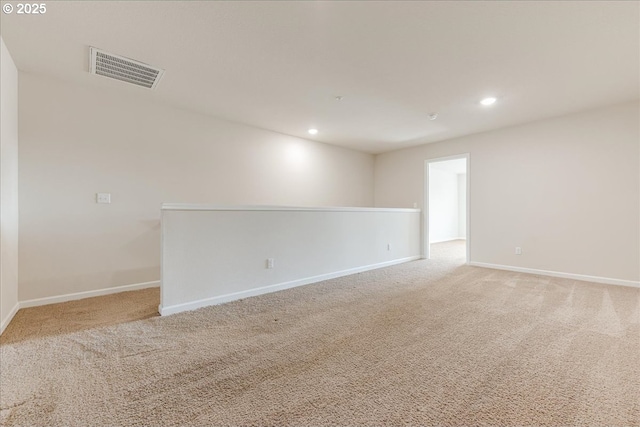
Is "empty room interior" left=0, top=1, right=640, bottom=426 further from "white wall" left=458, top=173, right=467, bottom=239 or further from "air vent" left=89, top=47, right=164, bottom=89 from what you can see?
"white wall" left=458, top=173, right=467, bottom=239

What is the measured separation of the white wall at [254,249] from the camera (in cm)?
255

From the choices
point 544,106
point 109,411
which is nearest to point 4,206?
point 109,411

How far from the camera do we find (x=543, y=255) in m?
4.05

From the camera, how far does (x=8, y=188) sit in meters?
2.37

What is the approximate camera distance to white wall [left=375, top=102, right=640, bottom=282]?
11.2 feet

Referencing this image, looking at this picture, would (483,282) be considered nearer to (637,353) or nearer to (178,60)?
(637,353)

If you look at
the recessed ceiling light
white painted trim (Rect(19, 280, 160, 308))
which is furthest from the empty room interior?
the recessed ceiling light

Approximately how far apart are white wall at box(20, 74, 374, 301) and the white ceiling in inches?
12.5

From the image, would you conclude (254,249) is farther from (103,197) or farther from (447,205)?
(447,205)

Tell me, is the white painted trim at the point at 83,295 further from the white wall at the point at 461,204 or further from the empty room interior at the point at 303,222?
the white wall at the point at 461,204

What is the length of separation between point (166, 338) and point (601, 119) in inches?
227

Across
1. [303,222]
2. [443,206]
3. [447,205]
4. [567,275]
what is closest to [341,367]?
[303,222]

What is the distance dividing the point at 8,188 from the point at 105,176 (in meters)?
0.84

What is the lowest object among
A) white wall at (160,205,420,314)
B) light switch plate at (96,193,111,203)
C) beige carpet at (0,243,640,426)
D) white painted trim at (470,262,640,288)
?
beige carpet at (0,243,640,426)
